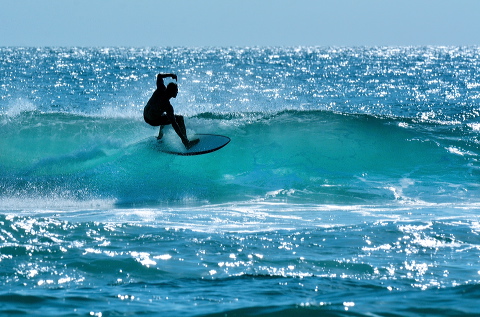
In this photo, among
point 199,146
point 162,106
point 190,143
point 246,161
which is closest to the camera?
point 162,106

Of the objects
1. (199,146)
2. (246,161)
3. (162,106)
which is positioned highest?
(162,106)

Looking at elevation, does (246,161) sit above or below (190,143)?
below

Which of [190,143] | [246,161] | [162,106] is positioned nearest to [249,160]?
[246,161]

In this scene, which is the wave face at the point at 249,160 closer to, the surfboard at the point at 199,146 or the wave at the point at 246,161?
the wave at the point at 246,161

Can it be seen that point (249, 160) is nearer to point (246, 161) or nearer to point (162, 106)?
point (246, 161)

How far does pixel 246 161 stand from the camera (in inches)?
580

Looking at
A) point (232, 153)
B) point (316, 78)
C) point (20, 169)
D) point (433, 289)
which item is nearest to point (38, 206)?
point (20, 169)

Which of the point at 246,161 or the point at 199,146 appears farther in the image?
the point at 246,161

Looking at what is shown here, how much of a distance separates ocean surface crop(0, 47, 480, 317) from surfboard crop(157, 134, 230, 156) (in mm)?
184

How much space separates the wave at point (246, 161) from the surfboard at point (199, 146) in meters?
0.19

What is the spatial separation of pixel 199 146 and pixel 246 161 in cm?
322

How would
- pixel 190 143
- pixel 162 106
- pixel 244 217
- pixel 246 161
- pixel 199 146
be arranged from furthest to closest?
pixel 246 161 < pixel 199 146 < pixel 190 143 < pixel 162 106 < pixel 244 217

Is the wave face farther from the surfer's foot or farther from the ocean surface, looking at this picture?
the surfer's foot

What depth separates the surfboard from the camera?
11.5m
